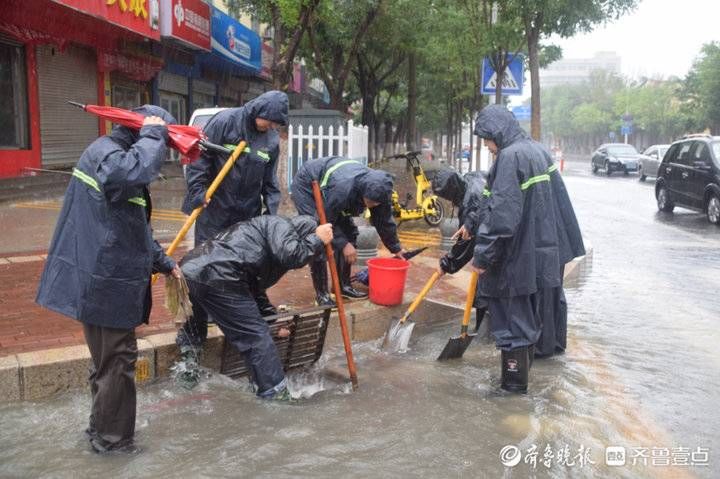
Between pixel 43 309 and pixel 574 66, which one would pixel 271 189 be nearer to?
pixel 43 309

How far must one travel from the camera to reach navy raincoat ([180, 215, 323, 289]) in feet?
11.9

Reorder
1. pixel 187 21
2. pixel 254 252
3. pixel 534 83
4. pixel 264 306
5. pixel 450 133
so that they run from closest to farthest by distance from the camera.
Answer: pixel 254 252
pixel 264 306
pixel 534 83
pixel 187 21
pixel 450 133

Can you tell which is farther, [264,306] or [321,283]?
[321,283]

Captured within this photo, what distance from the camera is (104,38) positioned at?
14016 millimetres

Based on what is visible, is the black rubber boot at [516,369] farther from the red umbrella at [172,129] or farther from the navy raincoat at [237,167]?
the red umbrella at [172,129]

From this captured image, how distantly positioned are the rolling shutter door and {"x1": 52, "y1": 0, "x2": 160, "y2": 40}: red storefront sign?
4.80ft

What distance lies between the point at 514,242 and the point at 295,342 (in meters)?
1.55

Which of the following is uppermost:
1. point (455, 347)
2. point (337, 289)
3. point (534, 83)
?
point (534, 83)

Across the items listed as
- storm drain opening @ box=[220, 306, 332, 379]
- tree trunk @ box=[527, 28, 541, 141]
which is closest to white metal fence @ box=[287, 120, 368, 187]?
tree trunk @ box=[527, 28, 541, 141]

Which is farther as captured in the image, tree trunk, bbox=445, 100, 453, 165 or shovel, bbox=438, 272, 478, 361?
tree trunk, bbox=445, 100, 453, 165

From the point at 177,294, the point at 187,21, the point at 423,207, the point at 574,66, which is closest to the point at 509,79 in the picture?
the point at 423,207

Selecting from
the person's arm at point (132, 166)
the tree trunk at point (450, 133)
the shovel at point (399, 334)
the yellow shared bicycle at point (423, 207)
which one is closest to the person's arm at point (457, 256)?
the shovel at point (399, 334)

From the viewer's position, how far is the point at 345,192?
4863 millimetres

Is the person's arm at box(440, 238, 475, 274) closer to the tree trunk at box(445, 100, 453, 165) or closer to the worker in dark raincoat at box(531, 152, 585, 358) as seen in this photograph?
the worker in dark raincoat at box(531, 152, 585, 358)
